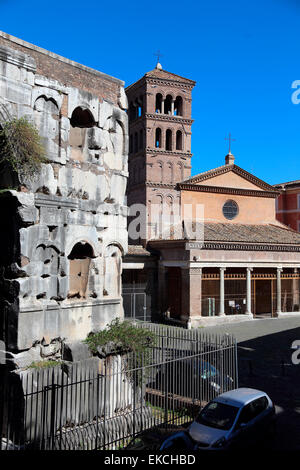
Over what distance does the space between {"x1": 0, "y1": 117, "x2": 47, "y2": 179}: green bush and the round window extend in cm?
2316

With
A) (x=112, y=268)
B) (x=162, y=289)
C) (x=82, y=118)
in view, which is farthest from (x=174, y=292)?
(x=82, y=118)

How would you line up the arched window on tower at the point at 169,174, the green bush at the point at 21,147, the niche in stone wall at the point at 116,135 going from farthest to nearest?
the arched window on tower at the point at 169,174 → the niche in stone wall at the point at 116,135 → the green bush at the point at 21,147

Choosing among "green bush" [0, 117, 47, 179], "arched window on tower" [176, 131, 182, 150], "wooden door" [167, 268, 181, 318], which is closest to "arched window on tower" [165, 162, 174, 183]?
"arched window on tower" [176, 131, 182, 150]

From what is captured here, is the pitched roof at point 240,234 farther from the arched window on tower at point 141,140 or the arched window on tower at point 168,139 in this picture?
the arched window on tower at point 141,140

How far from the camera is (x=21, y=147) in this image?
8492 mm

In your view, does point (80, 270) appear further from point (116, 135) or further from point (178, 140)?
point (178, 140)

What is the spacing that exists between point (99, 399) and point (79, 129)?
6.15m

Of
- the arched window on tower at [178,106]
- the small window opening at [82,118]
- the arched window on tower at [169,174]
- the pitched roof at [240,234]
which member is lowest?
the pitched roof at [240,234]

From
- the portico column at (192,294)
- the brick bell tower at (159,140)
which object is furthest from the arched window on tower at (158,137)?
the portico column at (192,294)

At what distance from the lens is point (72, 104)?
9750 mm

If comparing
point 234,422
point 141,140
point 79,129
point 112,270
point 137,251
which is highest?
point 141,140

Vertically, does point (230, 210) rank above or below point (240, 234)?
above

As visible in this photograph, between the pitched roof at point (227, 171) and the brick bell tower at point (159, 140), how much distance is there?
3.95 ft

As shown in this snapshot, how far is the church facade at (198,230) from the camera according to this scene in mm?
24906
